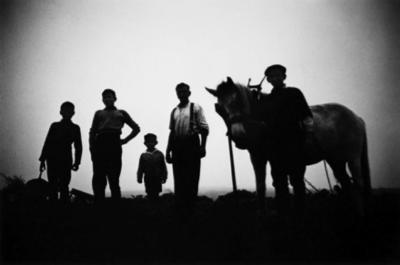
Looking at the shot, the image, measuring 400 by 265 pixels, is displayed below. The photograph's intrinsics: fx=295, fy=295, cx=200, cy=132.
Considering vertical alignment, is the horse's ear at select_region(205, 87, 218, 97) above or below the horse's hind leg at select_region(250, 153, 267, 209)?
above

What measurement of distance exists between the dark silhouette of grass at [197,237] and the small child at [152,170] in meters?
2.42

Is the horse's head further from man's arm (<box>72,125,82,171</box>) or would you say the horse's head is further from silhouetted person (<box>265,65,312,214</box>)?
man's arm (<box>72,125,82,171</box>)

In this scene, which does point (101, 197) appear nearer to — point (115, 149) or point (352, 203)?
point (115, 149)

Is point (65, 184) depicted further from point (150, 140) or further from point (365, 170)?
point (365, 170)

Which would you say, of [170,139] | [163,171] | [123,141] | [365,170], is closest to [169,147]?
[170,139]

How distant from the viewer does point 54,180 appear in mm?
6383

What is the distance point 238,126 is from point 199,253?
180 centimetres

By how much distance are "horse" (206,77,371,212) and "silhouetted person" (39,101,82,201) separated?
11.0 feet

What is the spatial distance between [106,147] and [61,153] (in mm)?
1622

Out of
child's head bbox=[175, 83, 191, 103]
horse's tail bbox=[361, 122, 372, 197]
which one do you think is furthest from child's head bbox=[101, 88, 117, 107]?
horse's tail bbox=[361, 122, 372, 197]

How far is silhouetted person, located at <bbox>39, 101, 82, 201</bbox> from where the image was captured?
6301 millimetres

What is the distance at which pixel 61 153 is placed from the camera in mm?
6281

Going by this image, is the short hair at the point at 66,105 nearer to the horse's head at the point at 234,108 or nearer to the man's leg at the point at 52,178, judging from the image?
the man's leg at the point at 52,178

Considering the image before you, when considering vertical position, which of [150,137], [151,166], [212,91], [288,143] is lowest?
[151,166]
